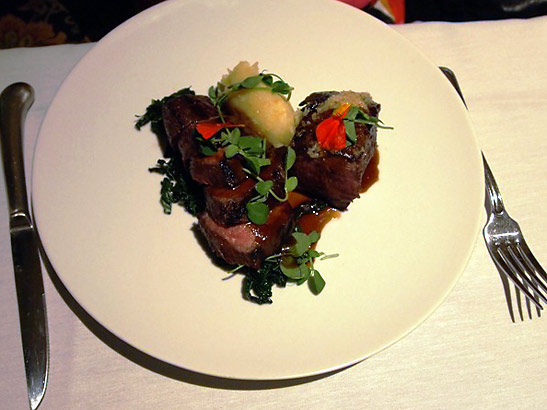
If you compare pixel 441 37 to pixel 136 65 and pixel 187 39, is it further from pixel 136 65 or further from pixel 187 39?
pixel 136 65

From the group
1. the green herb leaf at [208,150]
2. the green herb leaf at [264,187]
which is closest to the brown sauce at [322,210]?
the green herb leaf at [264,187]

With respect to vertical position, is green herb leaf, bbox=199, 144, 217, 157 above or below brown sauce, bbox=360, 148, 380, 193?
above

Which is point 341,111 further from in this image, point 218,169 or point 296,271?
point 296,271

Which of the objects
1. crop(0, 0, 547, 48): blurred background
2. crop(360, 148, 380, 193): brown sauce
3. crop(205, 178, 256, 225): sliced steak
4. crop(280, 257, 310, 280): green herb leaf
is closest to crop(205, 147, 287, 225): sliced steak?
crop(205, 178, 256, 225): sliced steak

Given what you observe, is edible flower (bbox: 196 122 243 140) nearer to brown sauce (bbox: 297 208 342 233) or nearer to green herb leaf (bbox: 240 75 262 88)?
green herb leaf (bbox: 240 75 262 88)

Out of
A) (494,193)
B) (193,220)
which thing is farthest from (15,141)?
(494,193)

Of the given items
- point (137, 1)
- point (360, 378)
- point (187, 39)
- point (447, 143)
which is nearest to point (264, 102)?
point (187, 39)
